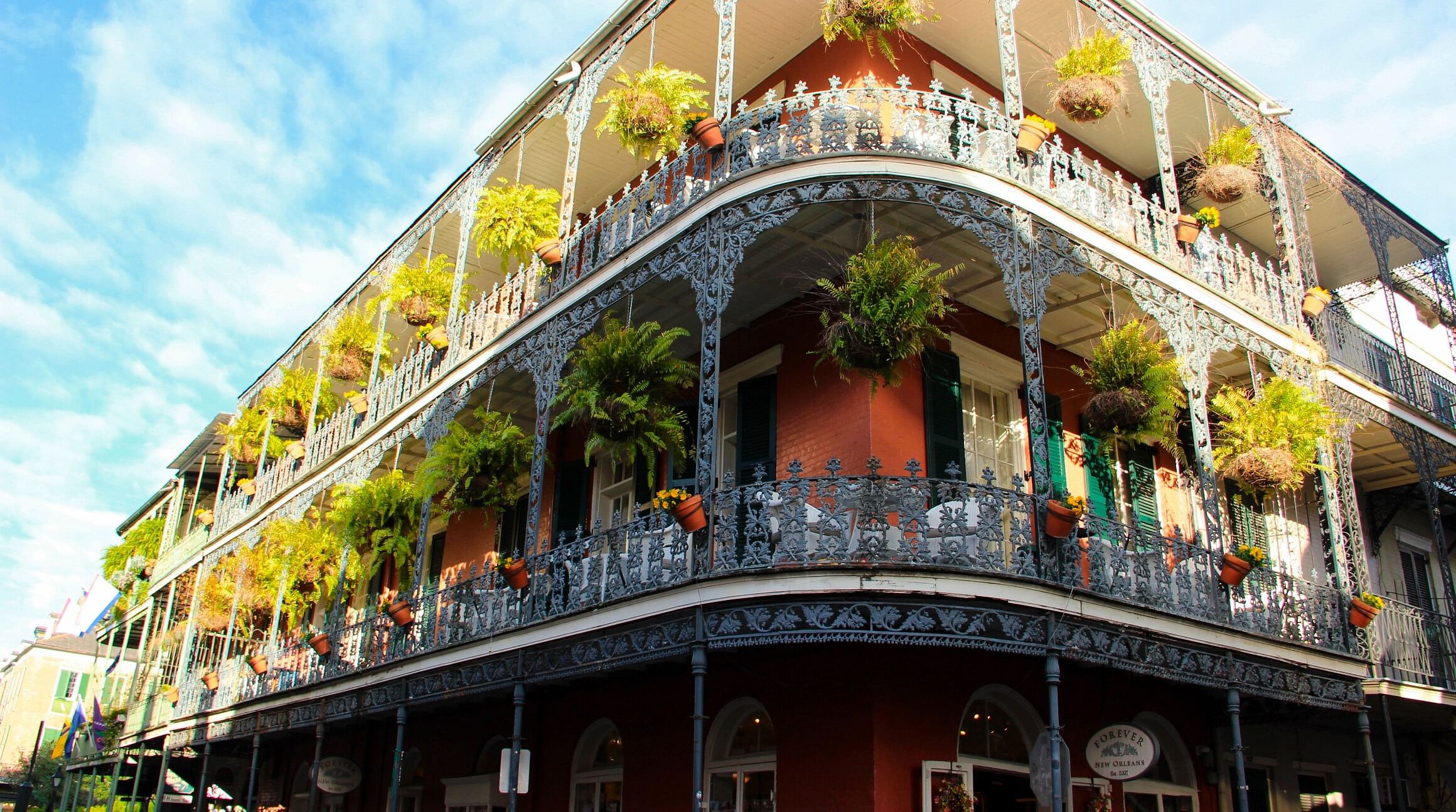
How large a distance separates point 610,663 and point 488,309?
601 centimetres

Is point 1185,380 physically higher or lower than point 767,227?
lower

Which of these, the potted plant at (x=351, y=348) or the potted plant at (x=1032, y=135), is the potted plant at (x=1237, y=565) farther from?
the potted plant at (x=351, y=348)

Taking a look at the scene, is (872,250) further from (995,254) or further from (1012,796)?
(1012,796)

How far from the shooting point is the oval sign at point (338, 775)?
47.5 ft

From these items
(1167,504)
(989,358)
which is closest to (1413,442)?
(1167,504)

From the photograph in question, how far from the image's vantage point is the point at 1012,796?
9.06 meters

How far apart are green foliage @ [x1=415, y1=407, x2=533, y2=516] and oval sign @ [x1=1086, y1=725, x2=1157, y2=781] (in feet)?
21.5

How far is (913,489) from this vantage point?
7.76 m

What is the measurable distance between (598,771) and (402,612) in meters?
2.81

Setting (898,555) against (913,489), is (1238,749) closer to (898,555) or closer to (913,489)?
(898,555)

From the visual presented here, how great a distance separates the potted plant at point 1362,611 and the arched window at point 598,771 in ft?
23.5

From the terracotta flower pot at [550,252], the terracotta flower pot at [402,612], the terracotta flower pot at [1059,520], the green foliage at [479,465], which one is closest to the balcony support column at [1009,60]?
the terracotta flower pot at [1059,520]

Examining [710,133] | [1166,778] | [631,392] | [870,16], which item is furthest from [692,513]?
[1166,778]

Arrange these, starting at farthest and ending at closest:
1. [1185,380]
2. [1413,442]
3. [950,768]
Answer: [1413,442] < [1185,380] < [950,768]
